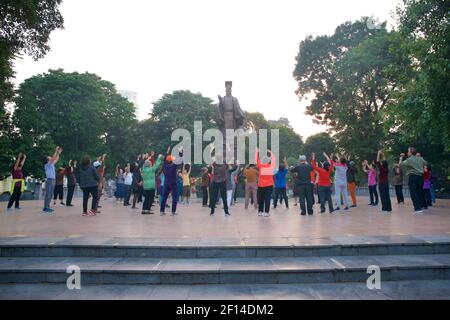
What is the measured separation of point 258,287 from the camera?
481cm

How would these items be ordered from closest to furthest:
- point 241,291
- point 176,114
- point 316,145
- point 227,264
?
point 241,291 → point 227,264 → point 176,114 → point 316,145

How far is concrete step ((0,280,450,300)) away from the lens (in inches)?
174

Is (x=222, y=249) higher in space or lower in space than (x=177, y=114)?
lower

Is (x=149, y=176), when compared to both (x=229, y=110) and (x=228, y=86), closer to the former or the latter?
(x=229, y=110)

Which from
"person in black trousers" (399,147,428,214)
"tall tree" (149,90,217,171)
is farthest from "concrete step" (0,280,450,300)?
"tall tree" (149,90,217,171)

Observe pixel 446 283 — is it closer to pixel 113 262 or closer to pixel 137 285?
pixel 137 285

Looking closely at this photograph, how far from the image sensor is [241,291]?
465cm

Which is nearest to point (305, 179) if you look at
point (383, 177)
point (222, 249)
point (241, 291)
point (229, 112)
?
point (383, 177)

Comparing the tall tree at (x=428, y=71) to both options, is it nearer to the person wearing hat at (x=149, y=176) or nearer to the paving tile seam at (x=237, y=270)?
the paving tile seam at (x=237, y=270)

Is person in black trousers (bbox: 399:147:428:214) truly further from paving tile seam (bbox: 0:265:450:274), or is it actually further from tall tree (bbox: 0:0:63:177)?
tall tree (bbox: 0:0:63:177)
